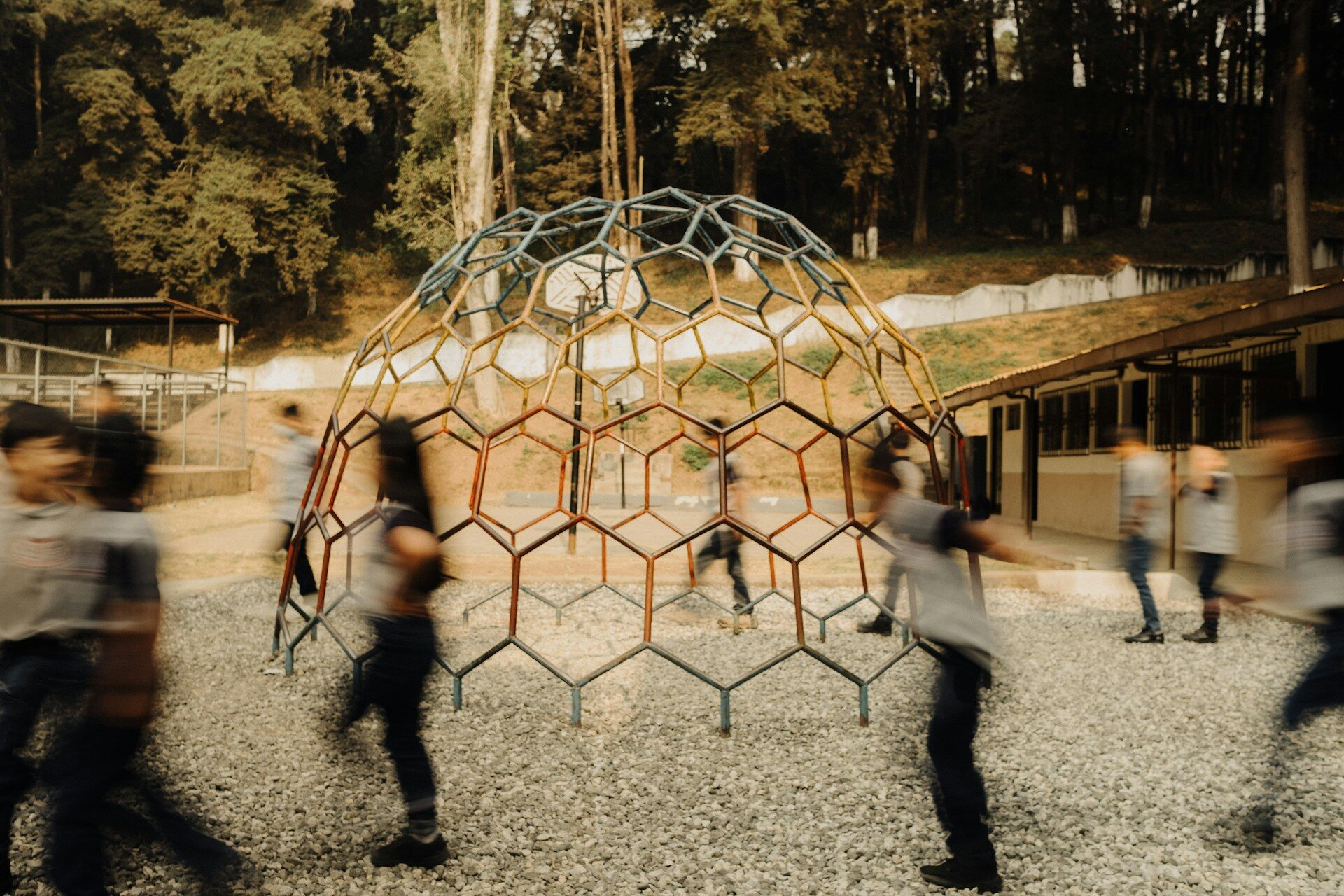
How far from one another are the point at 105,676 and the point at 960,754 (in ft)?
8.50

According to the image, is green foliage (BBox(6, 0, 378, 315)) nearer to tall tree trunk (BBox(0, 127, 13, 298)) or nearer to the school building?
tall tree trunk (BBox(0, 127, 13, 298))

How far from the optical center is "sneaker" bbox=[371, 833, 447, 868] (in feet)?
10.4

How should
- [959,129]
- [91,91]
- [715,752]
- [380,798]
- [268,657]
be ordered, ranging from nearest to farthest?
[380,798], [715,752], [268,657], [91,91], [959,129]

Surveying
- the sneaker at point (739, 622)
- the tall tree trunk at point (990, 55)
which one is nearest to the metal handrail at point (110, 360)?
the sneaker at point (739, 622)

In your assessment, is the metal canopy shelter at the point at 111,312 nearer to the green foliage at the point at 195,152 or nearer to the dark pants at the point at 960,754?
the green foliage at the point at 195,152

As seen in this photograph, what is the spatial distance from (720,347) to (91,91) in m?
23.1

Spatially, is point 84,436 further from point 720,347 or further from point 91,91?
point 91,91

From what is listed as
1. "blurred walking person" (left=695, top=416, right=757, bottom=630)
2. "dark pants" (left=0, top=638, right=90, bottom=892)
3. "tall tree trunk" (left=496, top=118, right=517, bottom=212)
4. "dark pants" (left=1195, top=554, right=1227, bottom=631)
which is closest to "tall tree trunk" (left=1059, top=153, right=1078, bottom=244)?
"tall tree trunk" (left=496, top=118, right=517, bottom=212)

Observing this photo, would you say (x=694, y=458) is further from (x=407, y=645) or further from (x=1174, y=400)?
(x=407, y=645)

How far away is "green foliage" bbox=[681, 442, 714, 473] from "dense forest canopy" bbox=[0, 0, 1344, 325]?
9825 millimetres

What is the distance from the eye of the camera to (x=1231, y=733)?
4.80 meters

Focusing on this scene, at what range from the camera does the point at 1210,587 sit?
6.84 meters

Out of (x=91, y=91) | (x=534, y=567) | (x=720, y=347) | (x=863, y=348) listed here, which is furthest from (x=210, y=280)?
(x=863, y=348)

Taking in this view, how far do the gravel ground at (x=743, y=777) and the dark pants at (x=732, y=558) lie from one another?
1108 mm
